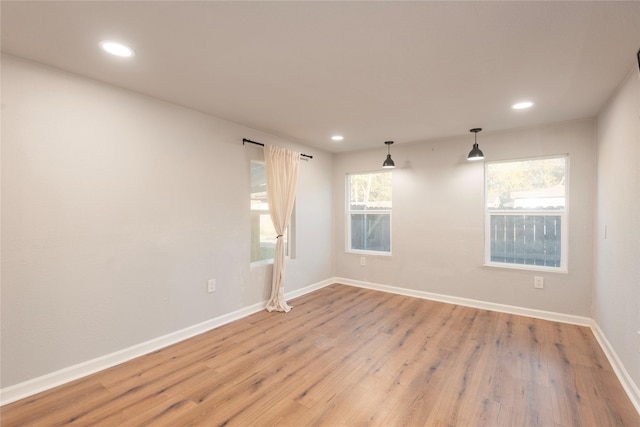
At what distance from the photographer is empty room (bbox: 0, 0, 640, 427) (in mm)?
1793

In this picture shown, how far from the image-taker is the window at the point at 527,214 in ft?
11.6

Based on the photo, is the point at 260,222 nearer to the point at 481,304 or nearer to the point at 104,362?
the point at 104,362

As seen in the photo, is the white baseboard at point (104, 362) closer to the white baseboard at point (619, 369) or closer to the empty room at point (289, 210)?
the empty room at point (289, 210)

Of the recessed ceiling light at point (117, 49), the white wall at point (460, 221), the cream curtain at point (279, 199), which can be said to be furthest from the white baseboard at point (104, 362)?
the white wall at point (460, 221)

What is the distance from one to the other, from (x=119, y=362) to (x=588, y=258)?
4.94 m

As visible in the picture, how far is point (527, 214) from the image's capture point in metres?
3.71

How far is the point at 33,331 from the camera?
2.08m

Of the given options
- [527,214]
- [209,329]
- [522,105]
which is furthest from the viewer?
[527,214]

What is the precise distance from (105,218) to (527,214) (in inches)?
183

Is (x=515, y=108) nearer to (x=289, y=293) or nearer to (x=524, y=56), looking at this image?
(x=524, y=56)

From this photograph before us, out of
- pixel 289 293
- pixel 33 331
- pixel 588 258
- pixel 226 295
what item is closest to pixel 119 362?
pixel 33 331

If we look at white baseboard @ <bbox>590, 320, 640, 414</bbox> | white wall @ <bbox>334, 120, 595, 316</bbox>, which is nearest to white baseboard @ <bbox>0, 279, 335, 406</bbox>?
white wall @ <bbox>334, 120, 595, 316</bbox>

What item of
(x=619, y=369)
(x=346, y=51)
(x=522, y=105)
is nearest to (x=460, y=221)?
(x=522, y=105)

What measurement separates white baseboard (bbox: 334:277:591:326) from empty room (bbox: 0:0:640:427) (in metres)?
0.03
